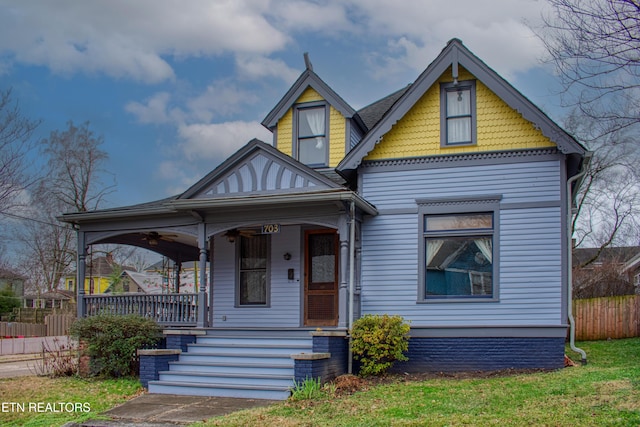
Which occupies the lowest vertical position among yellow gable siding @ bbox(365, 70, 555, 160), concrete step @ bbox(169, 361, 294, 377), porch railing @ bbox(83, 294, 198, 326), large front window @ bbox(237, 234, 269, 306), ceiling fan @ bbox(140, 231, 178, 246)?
concrete step @ bbox(169, 361, 294, 377)

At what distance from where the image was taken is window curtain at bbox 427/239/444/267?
516 inches

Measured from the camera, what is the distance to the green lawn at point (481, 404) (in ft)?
25.8

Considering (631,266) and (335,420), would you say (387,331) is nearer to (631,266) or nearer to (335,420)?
(335,420)

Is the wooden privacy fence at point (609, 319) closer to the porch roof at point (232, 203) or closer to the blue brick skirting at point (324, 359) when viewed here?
the porch roof at point (232, 203)

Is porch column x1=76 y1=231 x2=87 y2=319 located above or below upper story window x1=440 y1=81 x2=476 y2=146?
below

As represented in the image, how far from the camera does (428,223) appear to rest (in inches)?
521

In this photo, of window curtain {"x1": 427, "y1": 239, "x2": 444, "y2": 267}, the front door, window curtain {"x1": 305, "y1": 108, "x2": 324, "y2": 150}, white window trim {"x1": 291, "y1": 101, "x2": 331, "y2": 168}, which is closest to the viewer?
window curtain {"x1": 427, "y1": 239, "x2": 444, "y2": 267}

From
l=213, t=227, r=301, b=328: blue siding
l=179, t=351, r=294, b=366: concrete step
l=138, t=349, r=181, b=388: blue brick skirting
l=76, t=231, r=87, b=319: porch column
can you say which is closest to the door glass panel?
l=213, t=227, r=301, b=328: blue siding

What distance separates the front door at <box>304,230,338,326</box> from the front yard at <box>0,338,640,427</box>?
3.05 meters

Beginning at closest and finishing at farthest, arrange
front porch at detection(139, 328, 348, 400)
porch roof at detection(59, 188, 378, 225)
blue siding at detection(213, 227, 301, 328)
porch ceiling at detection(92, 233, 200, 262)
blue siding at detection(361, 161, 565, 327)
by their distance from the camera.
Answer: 1. front porch at detection(139, 328, 348, 400)
2. porch roof at detection(59, 188, 378, 225)
3. blue siding at detection(361, 161, 565, 327)
4. blue siding at detection(213, 227, 301, 328)
5. porch ceiling at detection(92, 233, 200, 262)

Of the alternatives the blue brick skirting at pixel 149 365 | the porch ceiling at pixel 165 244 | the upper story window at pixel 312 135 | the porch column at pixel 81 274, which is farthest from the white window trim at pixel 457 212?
the porch column at pixel 81 274

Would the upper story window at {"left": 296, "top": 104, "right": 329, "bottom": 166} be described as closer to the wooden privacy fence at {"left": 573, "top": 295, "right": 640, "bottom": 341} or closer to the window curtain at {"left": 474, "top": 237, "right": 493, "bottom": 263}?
the window curtain at {"left": 474, "top": 237, "right": 493, "bottom": 263}

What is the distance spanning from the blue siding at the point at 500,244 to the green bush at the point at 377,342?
45.0 inches

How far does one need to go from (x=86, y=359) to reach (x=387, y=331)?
620 cm
